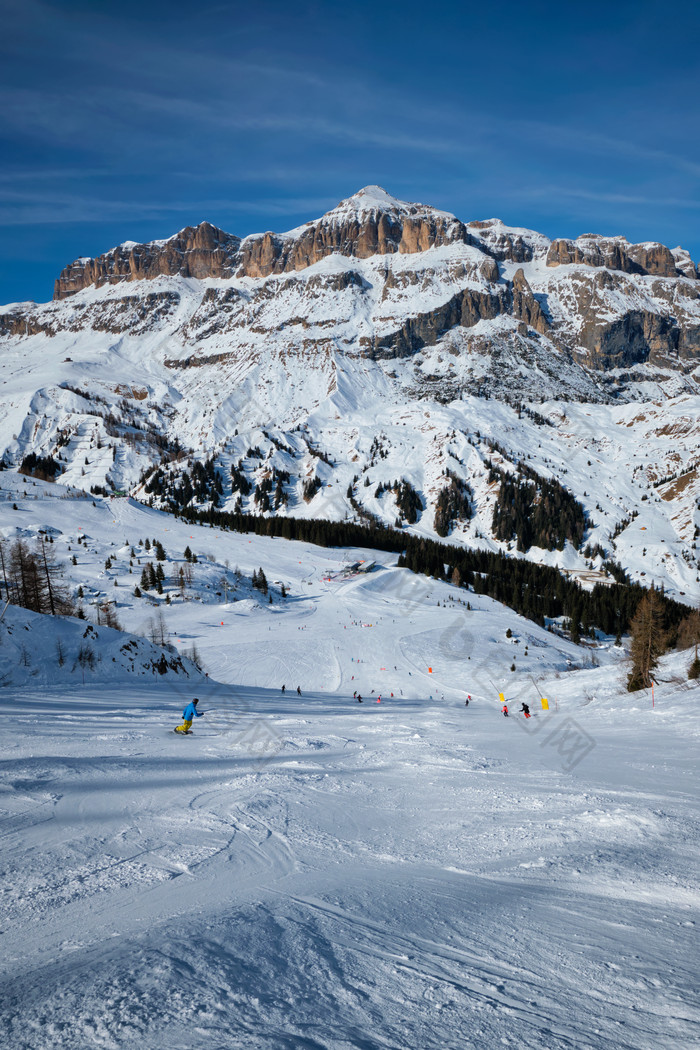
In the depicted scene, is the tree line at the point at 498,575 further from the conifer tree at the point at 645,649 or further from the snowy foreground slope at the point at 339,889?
the snowy foreground slope at the point at 339,889

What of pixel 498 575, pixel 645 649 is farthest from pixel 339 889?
pixel 498 575

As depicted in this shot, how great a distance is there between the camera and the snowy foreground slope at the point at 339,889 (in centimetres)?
278

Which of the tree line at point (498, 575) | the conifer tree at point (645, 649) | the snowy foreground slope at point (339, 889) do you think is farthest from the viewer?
the tree line at point (498, 575)

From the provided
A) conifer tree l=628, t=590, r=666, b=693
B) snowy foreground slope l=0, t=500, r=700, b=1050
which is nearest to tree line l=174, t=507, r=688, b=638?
conifer tree l=628, t=590, r=666, b=693

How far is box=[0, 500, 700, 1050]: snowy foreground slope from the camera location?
9.11 ft

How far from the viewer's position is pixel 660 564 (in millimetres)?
154750

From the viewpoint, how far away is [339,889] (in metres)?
4.73

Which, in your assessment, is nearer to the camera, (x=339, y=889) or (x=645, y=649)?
(x=339, y=889)

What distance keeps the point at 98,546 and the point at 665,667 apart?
97.9 m

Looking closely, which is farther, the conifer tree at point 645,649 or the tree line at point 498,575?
the tree line at point 498,575

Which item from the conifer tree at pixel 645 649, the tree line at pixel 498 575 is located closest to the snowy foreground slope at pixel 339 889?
the conifer tree at pixel 645 649

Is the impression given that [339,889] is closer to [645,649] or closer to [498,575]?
[645,649]

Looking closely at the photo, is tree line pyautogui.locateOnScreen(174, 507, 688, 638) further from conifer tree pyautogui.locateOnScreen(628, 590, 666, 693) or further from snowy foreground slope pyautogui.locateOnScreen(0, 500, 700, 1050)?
snowy foreground slope pyautogui.locateOnScreen(0, 500, 700, 1050)

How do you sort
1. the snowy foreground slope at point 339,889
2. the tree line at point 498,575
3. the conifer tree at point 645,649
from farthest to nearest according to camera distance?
the tree line at point 498,575 < the conifer tree at point 645,649 < the snowy foreground slope at point 339,889
